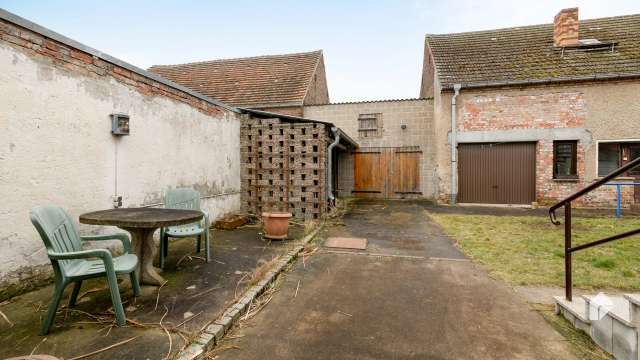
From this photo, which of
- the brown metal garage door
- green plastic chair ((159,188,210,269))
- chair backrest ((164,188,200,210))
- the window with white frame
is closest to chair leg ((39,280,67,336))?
green plastic chair ((159,188,210,269))

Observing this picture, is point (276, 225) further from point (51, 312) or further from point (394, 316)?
point (51, 312)

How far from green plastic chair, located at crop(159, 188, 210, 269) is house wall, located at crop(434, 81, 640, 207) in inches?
353

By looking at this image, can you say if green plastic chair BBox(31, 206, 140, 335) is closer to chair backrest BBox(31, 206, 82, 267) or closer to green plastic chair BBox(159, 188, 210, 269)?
chair backrest BBox(31, 206, 82, 267)

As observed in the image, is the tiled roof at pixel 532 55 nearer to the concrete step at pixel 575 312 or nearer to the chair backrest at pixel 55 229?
the concrete step at pixel 575 312

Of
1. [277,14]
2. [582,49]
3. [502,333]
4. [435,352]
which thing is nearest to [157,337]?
[435,352]

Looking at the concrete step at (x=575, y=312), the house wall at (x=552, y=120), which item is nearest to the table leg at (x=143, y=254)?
the concrete step at (x=575, y=312)

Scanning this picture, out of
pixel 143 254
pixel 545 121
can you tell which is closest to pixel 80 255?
pixel 143 254

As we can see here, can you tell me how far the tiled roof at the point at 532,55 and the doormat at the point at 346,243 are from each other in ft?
25.5

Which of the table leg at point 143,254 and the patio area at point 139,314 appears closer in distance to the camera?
the patio area at point 139,314

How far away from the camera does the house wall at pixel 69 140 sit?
288cm

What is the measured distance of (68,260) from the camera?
8.16 feet

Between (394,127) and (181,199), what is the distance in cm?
982

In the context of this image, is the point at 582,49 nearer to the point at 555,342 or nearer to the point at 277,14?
the point at 277,14

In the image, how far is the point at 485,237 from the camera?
220 inches
